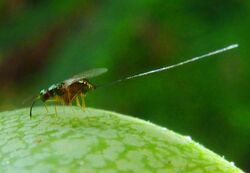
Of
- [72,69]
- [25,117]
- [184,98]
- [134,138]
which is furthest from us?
[184,98]

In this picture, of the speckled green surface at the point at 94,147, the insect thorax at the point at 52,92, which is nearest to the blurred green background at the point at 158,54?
the insect thorax at the point at 52,92

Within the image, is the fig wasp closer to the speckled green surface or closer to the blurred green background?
the speckled green surface

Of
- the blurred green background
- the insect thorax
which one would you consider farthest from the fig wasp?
the blurred green background

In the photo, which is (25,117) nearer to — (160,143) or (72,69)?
(160,143)

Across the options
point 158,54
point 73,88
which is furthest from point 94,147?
point 158,54

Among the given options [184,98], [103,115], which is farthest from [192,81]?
[103,115]

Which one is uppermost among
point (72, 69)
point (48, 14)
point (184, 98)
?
point (48, 14)

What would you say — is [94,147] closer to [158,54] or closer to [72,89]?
[72,89]
